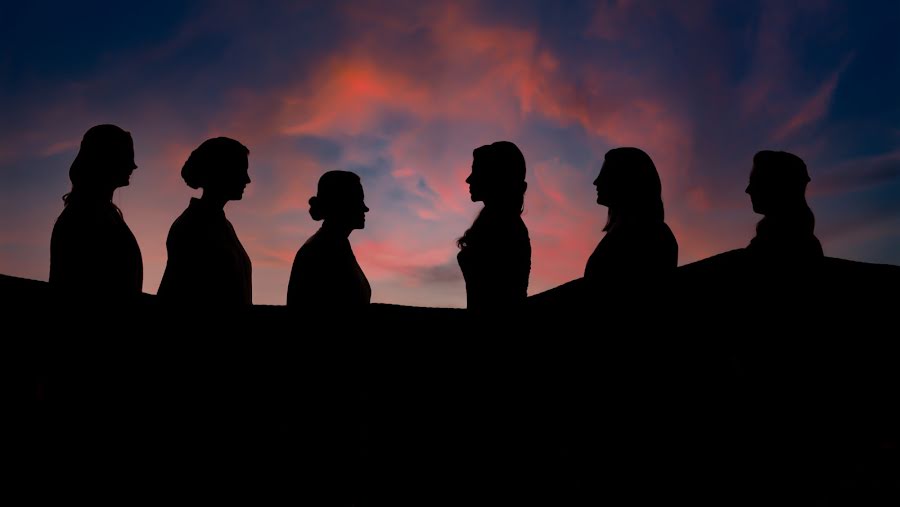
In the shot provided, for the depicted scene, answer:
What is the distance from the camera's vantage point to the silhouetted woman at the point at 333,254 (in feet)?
16.5

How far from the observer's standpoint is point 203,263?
4570 mm

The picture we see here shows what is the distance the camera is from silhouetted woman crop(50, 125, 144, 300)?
428cm

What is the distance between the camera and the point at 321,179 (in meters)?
5.50

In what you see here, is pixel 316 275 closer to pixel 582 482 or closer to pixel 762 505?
pixel 582 482

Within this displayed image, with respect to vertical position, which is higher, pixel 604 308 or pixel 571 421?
pixel 604 308

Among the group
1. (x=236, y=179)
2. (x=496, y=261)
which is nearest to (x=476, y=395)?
(x=496, y=261)

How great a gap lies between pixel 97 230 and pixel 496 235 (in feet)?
9.53

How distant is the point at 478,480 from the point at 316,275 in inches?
84.5

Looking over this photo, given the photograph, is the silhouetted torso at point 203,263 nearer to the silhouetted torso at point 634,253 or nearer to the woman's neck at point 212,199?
the woman's neck at point 212,199

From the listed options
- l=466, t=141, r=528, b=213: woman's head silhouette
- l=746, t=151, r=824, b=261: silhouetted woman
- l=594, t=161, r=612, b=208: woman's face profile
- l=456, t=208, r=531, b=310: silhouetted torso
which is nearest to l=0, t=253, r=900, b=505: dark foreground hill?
l=456, t=208, r=531, b=310: silhouetted torso

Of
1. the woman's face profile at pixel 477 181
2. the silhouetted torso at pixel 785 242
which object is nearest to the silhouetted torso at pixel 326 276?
the woman's face profile at pixel 477 181

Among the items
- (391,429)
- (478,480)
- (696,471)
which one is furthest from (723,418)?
(391,429)

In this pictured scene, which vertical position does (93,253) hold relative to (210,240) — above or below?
below

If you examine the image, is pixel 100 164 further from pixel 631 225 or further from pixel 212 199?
pixel 631 225
